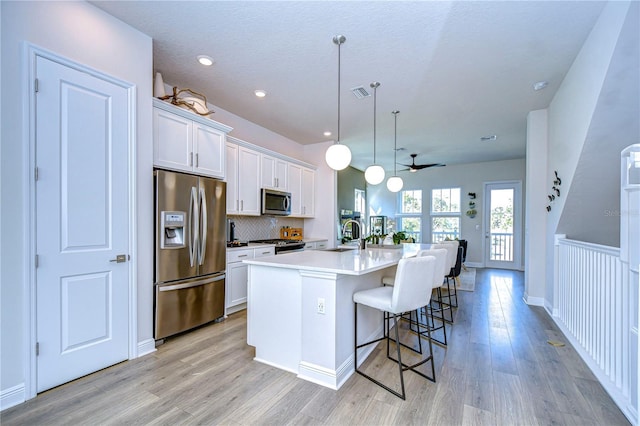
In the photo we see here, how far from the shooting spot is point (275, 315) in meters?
2.42

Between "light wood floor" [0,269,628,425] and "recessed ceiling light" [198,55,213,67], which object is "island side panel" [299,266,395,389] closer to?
"light wood floor" [0,269,628,425]

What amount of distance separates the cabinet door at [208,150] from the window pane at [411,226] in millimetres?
6582

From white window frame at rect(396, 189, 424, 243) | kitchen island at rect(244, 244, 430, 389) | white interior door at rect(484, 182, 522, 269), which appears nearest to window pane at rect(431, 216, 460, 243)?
white window frame at rect(396, 189, 424, 243)

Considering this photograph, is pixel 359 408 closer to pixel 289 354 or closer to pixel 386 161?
pixel 289 354

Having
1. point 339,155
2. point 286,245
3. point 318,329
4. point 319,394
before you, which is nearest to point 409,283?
point 318,329

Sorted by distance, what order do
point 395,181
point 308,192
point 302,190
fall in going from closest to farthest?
point 395,181 → point 302,190 → point 308,192

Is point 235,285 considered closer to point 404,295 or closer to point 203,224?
point 203,224

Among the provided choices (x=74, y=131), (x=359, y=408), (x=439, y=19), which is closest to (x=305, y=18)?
(x=439, y=19)

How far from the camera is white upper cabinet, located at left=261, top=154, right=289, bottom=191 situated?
455cm

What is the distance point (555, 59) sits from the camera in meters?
2.82

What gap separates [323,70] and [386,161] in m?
4.98

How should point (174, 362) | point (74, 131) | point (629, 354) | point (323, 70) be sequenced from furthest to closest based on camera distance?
point (323, 70), point (174, 362), point (74, 131), point (629, 354)

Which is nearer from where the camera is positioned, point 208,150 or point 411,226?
point 208,150

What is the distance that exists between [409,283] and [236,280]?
240 cm
